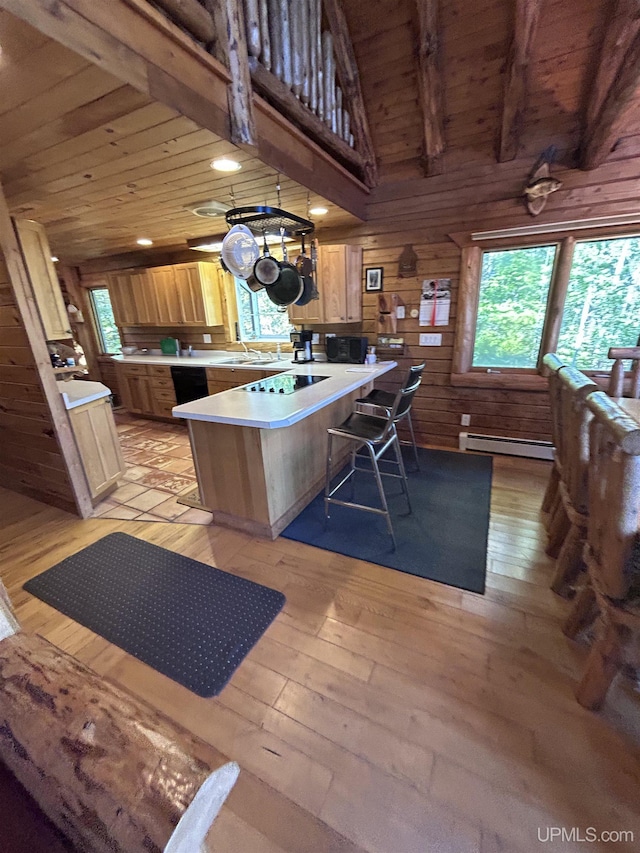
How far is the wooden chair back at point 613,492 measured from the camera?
1.06 m

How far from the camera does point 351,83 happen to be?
8.73 feet

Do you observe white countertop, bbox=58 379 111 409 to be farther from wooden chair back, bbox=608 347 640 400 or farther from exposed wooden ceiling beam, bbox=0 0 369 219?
wooden chair back, bbox=608 347 640 400

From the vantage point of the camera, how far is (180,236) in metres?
4.09

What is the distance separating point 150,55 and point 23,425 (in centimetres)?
256

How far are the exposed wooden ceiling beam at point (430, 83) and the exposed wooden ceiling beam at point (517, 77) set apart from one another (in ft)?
1.51

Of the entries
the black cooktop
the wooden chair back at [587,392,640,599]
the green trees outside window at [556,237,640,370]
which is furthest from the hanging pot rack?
the green trees outside window at [556,237,640,370]

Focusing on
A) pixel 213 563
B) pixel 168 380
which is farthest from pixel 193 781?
pixel 168 380

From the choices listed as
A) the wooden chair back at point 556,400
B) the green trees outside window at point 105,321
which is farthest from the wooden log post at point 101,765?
the green trees outside window at point 105,321

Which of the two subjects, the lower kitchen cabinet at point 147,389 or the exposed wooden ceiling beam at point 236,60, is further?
the lower kitchen cabinet at point 147,389

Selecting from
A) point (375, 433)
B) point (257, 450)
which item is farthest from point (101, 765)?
point (375, 433)

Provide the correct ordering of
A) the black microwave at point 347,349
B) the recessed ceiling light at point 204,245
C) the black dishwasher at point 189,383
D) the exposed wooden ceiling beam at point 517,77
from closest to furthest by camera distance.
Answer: the exposed wooden ceiling beam at point 517,77, the black microwave at point 347,349, the recessed ceiling light at point 204,245, the black dishwasher at point 189,383

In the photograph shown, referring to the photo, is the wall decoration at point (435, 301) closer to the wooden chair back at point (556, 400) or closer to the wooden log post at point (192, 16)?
the wooden chair back at point (556, 400)

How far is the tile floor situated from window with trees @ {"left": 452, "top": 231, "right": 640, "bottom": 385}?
9.45 ft

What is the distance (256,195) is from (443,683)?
A: 3.33 metres
